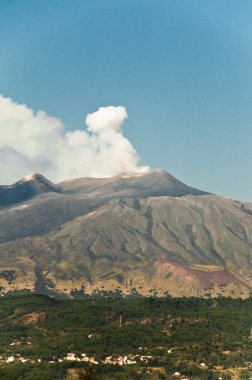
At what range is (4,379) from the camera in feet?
650

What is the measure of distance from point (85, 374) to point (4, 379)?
256 feet

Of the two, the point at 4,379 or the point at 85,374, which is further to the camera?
the point at 4,379

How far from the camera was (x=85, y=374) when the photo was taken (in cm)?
13025
